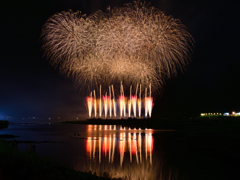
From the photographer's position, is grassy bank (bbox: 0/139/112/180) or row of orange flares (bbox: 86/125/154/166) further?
row of orange flares (bbox: 86/125/154/166)

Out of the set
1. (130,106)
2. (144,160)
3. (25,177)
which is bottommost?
(144,160)

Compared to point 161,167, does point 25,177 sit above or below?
above

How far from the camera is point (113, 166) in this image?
18.7 metres

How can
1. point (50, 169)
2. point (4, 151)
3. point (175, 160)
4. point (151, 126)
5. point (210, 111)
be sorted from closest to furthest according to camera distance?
1. point (50, 169)
2. point (4, 151)
3. point (175, 160)
4. point (151, 126)
5. point (210, 111)

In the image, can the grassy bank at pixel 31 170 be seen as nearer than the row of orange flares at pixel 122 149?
Yes

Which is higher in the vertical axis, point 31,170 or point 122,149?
point 31,170

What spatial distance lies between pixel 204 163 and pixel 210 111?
11280 centimetres

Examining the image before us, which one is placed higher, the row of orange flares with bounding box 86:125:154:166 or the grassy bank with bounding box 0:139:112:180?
the grassy bank with bounding box 0:139:112:180

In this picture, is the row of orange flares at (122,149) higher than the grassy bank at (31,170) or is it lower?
lower

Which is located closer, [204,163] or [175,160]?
[204,163]

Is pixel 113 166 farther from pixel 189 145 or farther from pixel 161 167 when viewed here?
pixel 189 145

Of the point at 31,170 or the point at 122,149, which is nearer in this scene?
the point at 31,170

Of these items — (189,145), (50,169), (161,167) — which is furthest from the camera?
(189,145)

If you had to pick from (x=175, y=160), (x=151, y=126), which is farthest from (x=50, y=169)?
(x=151, y=126)
